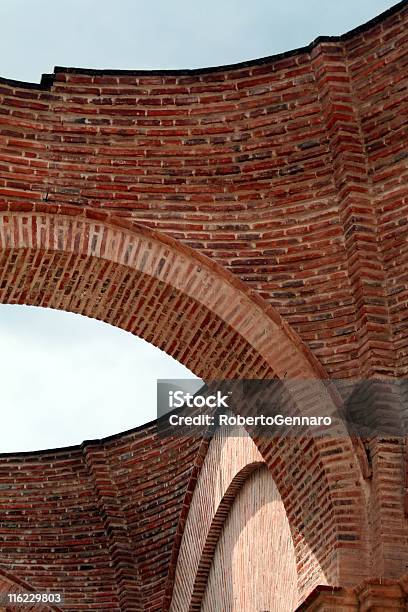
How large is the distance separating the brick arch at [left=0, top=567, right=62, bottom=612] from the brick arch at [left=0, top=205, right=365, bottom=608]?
3887 millimetres

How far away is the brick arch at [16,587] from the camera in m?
10.3

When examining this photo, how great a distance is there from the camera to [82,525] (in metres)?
10.4

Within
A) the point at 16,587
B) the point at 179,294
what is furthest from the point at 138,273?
the point at 16,587

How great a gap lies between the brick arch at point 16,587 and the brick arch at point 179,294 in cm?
389

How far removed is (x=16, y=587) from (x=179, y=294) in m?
4.33

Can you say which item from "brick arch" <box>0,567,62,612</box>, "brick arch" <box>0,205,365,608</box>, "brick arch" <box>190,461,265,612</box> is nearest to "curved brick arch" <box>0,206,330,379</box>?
"brick arch" <box>0,205,365,608</box>

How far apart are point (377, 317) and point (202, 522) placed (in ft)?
11.8

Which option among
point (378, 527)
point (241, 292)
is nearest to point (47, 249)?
point (241, 292)

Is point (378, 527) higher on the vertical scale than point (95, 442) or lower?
lower

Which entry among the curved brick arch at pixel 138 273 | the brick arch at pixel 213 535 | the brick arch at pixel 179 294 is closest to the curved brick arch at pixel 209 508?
the brick arch at pixel 213 535

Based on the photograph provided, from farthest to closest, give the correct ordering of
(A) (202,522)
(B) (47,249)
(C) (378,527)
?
(A) (202,522)
(B) (47,249)
(C) (378,527)

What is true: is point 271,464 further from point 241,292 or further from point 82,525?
point 82,525

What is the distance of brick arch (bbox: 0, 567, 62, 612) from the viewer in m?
10.3

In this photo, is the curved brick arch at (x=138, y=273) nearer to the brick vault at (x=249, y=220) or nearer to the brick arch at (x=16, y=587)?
the brick vault at (x=249, y=220)
